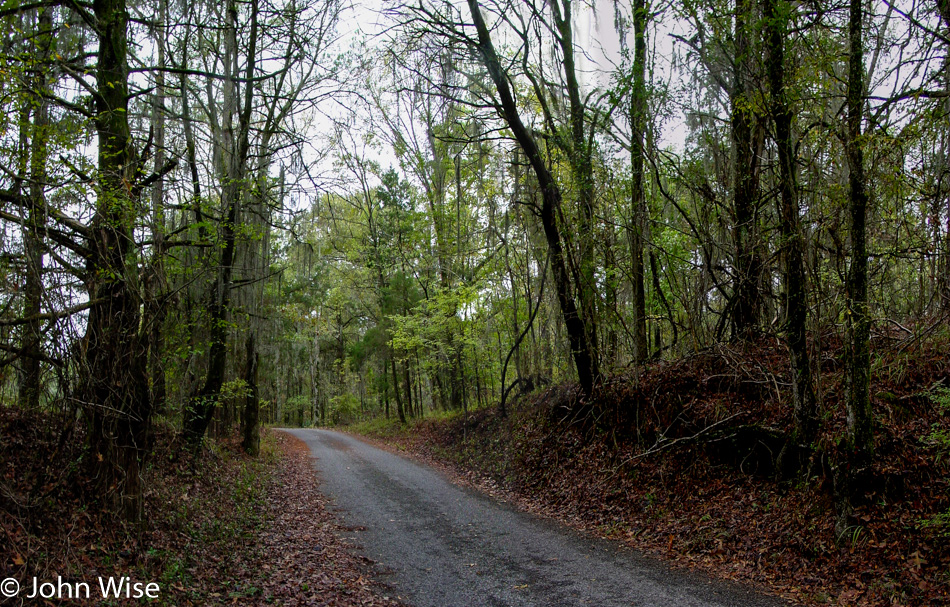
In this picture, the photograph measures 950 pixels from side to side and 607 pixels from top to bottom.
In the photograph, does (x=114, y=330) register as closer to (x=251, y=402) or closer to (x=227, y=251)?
(x=227, y=251)

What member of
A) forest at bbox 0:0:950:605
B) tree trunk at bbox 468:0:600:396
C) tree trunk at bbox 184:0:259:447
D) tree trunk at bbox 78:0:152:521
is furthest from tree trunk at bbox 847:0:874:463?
tree trunk at bbox 184:0:259:447

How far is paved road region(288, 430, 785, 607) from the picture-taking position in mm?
5172

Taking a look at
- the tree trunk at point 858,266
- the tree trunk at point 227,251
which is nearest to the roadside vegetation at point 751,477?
the tree trunk at point 858,266

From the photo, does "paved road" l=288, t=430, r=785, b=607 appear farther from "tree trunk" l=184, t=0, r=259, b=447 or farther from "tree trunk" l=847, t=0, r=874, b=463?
"tree trunk" l=184, t=0, r=259, b=447

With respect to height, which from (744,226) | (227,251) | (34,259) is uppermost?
(227,251)

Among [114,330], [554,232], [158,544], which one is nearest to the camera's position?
[114,330]

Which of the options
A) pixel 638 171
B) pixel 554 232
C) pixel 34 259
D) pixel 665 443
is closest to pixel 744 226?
pixel 638 171

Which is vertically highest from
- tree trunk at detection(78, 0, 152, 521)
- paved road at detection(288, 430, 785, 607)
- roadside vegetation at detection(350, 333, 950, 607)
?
tree trunk at detection(78, 0, 152, 521)

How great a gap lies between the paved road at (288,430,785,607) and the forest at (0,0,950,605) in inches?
71.1

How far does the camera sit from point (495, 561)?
6.38m

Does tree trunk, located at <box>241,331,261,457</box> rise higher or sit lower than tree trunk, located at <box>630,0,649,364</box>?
lower

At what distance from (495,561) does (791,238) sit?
5.29m

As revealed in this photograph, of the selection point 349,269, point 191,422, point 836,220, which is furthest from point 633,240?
point 349,269

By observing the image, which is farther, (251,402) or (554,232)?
(251,402)
